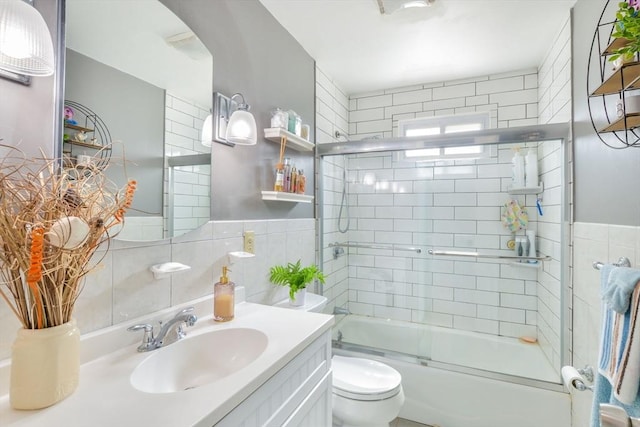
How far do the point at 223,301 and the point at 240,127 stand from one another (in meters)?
0.79

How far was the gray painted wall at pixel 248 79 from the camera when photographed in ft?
4.76

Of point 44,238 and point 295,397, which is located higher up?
point 44,238

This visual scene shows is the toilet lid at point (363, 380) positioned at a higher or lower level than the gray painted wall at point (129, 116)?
lower

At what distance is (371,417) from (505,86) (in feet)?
9.33

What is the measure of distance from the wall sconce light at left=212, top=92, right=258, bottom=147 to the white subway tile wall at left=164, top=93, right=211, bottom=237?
75mm

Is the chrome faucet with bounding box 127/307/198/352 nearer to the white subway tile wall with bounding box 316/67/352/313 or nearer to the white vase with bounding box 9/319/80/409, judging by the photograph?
the white vase with bounding box 9/319/80/409

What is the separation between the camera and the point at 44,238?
67 centimetres

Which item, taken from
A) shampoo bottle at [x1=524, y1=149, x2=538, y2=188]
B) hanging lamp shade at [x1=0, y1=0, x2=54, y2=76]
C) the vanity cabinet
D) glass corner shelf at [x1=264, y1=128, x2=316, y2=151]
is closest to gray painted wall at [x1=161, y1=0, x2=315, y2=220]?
glass corner shelf at [x1=264, y1=128, x2=316, y2=151]

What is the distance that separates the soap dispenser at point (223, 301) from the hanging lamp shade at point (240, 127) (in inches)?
25.9

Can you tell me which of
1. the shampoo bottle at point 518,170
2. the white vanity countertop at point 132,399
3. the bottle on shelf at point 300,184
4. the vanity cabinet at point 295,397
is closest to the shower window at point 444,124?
the shampoo bottle at point 518,170

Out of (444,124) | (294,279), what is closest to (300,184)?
(294,279)

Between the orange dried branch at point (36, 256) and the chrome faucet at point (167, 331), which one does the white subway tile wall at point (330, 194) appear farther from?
the orange dried branch at point (36, 256)

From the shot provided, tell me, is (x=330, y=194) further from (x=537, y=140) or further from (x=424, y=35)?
(x=537, y=140)

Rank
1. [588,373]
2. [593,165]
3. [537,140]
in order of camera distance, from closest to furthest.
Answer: [588,373], [593,165], [537,140]
